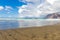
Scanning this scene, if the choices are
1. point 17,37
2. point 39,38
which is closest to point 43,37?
point 39,38

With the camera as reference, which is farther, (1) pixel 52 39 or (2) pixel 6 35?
(2) pixel 6 35

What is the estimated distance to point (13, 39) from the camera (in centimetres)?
477

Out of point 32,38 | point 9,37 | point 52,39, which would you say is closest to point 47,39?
point 52,39

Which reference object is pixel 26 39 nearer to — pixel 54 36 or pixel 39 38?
pixel 39 38

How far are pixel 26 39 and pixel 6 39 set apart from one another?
639 mm

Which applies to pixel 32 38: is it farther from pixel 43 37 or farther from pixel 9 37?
pixel 9 37

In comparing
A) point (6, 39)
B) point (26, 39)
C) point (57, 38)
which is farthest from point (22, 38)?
point (57, 38)

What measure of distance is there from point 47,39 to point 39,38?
0.28m

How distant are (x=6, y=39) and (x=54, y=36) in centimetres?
156

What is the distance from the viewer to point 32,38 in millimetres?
4867

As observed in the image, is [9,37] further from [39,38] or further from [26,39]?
[39,38]

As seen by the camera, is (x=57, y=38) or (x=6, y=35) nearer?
(x=57, y=38)

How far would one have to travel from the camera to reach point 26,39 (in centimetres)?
478

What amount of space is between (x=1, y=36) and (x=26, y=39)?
0.88 m
